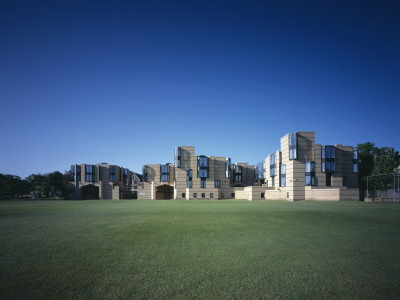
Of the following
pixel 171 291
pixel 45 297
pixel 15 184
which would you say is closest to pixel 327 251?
pixel 171 291

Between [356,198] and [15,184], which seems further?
[15,184]

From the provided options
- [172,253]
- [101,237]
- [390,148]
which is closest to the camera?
[172,253]

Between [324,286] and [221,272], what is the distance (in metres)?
2.36

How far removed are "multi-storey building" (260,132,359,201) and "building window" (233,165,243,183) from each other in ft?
88.8

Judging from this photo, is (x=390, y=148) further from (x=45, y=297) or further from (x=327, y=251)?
(x=45, y=297)

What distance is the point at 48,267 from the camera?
230 inches

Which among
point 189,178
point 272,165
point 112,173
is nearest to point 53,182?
point 112,173

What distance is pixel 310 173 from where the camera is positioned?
159ft

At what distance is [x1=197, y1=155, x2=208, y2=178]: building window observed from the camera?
63.7 metres

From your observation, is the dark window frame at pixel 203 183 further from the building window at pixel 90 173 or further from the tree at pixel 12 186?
the tree at pixel 12 186

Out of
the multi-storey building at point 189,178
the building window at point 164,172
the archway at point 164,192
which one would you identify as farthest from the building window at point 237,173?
the building window at point 164,172

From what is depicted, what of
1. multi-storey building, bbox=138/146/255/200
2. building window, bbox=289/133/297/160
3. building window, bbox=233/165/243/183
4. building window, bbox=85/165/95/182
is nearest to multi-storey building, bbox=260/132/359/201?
building window, bbox=289/133/297/160

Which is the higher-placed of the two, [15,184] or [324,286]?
[324,286]

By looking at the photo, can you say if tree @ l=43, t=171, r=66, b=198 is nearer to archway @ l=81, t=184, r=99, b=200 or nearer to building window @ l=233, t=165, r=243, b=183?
archway @ l=81, t=184, r=99, b=200
